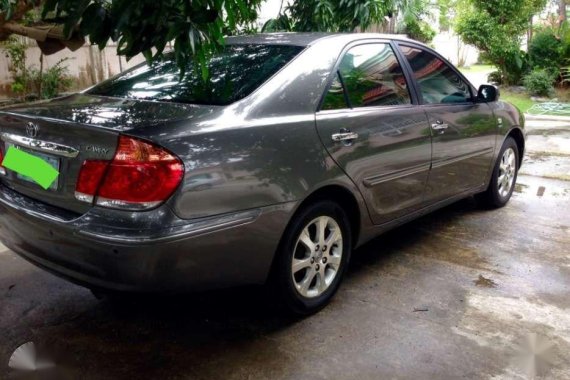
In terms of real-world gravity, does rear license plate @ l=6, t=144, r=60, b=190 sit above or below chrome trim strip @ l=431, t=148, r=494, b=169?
above

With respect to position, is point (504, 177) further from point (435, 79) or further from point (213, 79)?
point (213, 79)

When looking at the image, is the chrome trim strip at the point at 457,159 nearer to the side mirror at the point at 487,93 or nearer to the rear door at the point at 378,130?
the rear door at the point at 378,130

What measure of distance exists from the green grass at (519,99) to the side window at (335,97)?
30.6ft

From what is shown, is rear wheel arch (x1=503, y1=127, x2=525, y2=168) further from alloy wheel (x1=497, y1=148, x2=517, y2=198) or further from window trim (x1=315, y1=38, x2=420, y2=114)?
window trim (x1=315, y1=38, x2=420, y2=114)

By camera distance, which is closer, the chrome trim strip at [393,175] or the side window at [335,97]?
the side window at [335,97]

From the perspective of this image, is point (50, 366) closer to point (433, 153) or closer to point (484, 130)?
point (433, 153)

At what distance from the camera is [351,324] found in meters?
2.91

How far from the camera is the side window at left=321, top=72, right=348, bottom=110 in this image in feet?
9.72

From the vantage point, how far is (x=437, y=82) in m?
4.00

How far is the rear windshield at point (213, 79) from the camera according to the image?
2760 millimetres

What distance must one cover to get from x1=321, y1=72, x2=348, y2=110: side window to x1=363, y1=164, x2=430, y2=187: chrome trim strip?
46 centimetres

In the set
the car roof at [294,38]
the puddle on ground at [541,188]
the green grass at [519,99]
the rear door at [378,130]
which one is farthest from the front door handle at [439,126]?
the green grass at [519,99]

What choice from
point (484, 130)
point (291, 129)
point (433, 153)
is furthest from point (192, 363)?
point (484, 130)

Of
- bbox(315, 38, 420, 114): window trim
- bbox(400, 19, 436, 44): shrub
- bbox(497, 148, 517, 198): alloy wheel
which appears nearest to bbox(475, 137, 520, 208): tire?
bbox(497, 148, 517, 198): alloy wheel
